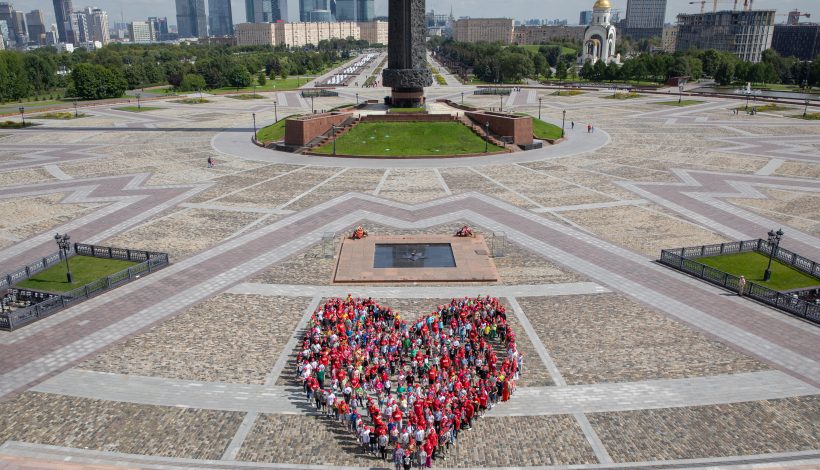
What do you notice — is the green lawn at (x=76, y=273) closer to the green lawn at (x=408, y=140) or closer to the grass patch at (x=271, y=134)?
the green lawn at (x=408, y=140)

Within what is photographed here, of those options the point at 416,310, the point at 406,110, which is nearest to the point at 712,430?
the point at 416,310

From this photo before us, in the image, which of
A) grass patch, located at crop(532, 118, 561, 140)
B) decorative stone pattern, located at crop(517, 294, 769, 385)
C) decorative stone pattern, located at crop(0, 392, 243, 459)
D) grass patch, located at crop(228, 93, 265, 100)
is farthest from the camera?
grass patch, located at crop(228, 93, 265, 100)

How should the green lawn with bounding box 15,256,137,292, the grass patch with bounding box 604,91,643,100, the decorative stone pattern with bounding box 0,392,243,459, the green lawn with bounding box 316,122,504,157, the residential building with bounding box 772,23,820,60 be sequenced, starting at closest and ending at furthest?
the decorative stone pattern with bounding box 0,392,243,459, the green lawn with bounding box 15,256,137,292, the green lawn with bounding box 316,122,504,157, the grass patch with bounding box 604,91,643,100, the residential building with bounding box 772,23,820,60

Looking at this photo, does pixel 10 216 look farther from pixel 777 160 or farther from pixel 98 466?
pixel 777 160

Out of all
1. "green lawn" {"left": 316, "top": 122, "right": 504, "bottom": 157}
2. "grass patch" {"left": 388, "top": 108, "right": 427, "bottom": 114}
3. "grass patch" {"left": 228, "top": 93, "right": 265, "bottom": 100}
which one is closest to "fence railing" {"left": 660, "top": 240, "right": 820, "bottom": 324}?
"green lawn" {"left": 316, "top": 122, "right": 504, "bottom": 157}

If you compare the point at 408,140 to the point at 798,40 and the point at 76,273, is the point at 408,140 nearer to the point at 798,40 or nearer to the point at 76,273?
the point at 76,273

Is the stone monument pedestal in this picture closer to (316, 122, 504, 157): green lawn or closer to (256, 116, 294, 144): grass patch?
(316, 122, 504, 157): green lawn

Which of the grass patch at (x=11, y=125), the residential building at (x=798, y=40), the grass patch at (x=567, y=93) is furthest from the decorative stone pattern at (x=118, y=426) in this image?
the residential building at (x=798, y=40)
